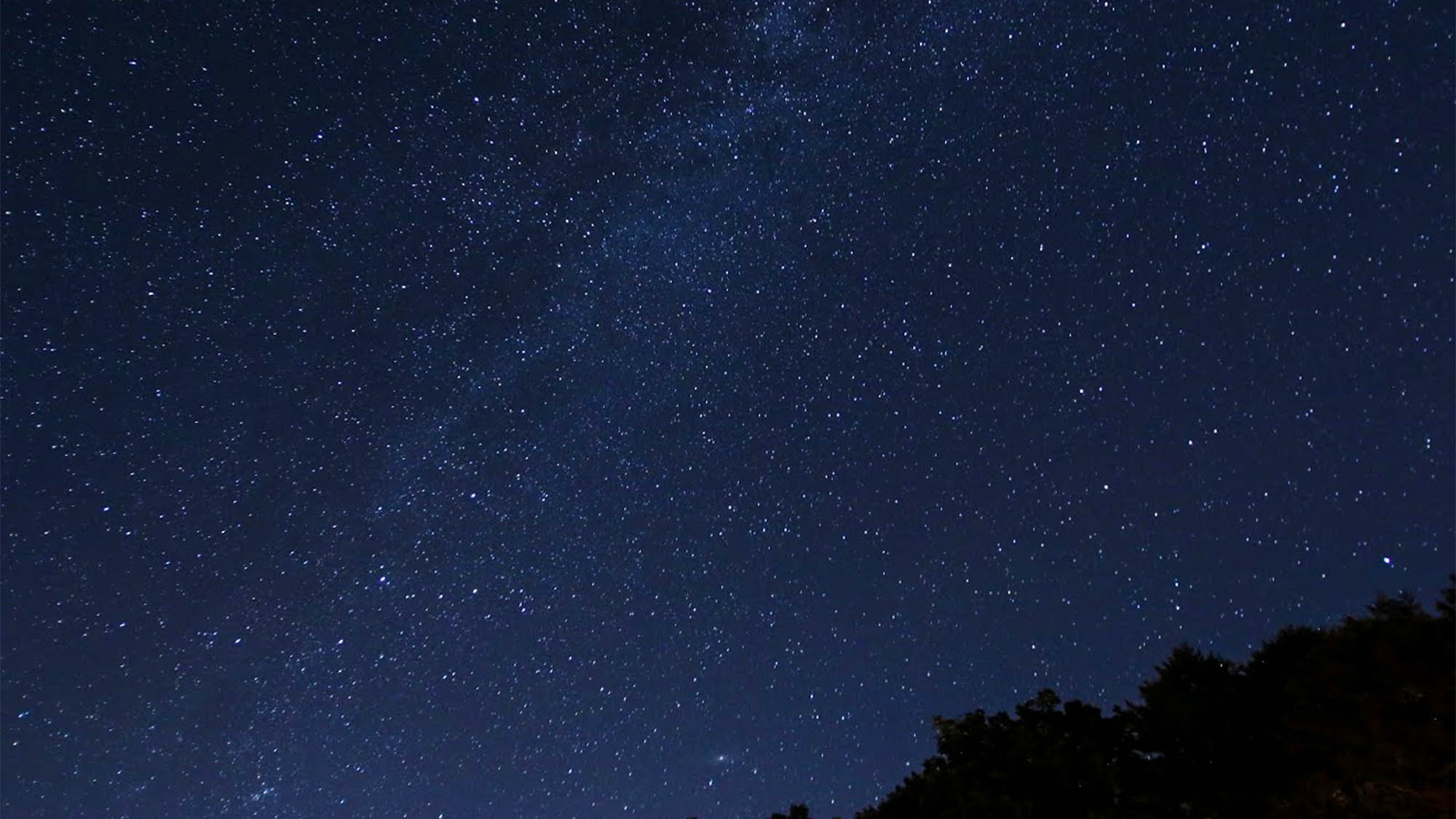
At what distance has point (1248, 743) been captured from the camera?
17.0 meters

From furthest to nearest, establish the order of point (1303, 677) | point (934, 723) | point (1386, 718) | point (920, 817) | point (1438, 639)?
point (934, 723)
point (920, 817)
point (1303, 677)
point (1386, 718)
point (1438, 639)

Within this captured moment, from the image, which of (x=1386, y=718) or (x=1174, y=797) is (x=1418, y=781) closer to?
(x=1386, y=718)

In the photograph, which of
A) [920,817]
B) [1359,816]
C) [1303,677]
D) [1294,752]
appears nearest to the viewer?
[1359,816]

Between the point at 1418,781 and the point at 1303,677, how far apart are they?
2587mm

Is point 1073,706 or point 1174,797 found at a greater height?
point 1073,706

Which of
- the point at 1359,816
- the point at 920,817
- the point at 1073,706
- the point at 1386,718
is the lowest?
the point at 1359,816

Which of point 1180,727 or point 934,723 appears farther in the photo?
point 934,723

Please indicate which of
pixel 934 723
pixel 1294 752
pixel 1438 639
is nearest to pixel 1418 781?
pixel 1438 639

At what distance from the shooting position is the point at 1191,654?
18.7 meters

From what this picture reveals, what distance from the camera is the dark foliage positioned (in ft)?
38.7

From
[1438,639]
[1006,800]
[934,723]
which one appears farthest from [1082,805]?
[1438,639]

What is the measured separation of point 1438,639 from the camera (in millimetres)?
11336

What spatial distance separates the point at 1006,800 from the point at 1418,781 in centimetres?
595

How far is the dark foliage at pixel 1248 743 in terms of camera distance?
38.7 ft
